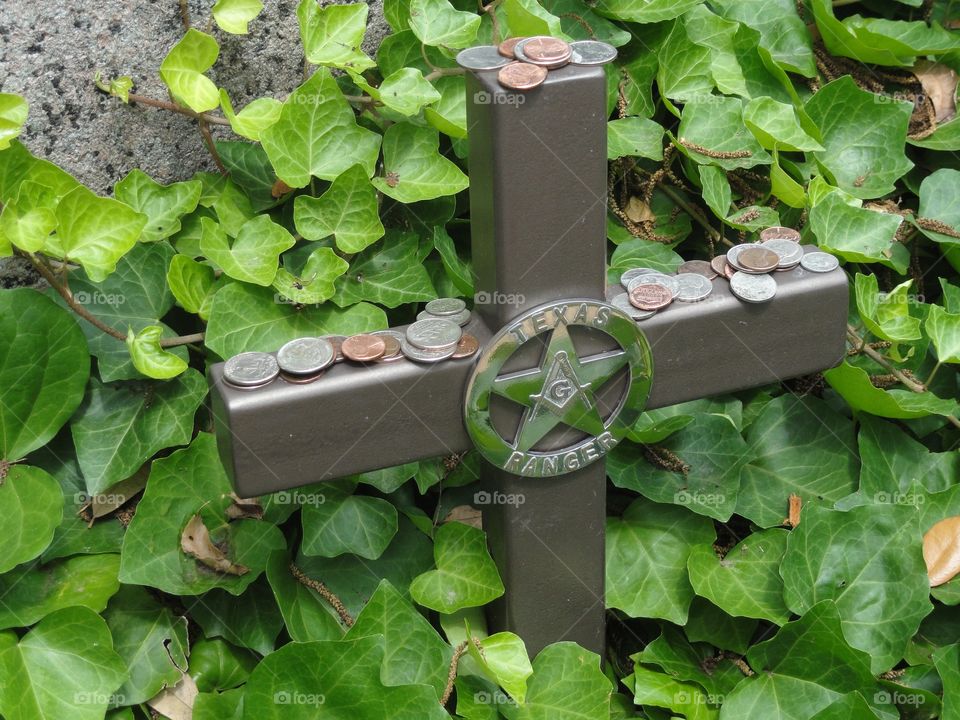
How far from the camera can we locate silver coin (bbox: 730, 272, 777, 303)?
1.22m

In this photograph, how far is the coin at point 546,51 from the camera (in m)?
1.04

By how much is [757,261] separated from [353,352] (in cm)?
50

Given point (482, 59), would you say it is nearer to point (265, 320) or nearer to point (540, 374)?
point (540, 374)

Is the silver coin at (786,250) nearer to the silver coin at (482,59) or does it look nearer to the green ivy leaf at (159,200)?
the silver coin at (482,59)

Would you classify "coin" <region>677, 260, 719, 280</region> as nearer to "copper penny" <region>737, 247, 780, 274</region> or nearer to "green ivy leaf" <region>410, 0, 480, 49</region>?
"copper penny" <region>737, 247, 780, 274</region>

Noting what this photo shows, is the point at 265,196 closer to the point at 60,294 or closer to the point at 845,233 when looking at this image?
the point at 60,294

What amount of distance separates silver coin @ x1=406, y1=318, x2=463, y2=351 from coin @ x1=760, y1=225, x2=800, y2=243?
461 millimetres

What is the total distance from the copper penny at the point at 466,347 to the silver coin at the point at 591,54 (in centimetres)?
30

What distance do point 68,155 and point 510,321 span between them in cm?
64

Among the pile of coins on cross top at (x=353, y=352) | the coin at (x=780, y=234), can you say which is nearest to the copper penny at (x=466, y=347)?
the pile of coins on cross top at (x=353, y=352)

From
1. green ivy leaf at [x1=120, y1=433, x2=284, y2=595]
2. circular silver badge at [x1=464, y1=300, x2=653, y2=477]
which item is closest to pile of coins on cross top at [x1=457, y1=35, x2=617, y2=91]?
circular silver badge at [x1=464, y1=300, x2=653, y2=477]

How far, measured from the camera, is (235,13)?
1354 millimetres

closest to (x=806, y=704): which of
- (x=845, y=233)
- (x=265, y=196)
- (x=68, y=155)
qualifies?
(x=845, y=233)

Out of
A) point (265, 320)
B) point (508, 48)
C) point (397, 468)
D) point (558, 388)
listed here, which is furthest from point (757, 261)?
point (265, 320)
